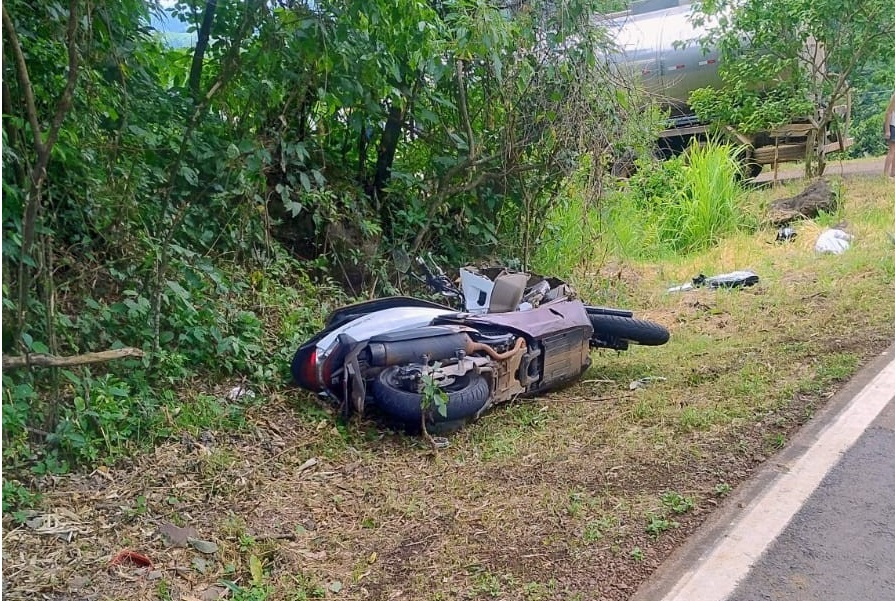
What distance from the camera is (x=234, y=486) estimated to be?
3.29 meters

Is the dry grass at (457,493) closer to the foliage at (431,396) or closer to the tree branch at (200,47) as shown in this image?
the foliage at (431,396)

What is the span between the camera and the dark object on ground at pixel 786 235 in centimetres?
887

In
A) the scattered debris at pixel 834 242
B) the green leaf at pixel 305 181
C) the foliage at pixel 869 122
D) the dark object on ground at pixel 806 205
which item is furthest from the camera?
the foliage at pixel 869 122

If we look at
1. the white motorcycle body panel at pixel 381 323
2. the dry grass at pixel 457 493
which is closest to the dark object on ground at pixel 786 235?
the dry grass at pixel 457 493

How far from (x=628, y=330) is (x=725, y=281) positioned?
2.60 meters

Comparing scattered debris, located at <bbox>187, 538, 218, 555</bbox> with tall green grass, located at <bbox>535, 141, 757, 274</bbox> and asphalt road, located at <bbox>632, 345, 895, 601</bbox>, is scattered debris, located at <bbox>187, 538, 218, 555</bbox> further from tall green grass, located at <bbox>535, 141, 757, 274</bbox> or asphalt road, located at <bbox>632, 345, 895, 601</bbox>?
tall green grass, located at <bbox>535, 141, 757, 274</bbox>

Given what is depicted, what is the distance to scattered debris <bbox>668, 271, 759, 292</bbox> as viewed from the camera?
702cm

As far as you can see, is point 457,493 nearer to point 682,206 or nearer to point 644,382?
point 644,382

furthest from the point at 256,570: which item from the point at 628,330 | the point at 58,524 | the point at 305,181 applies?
the point at 305,181

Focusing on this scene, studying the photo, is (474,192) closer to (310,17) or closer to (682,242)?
(310,17)

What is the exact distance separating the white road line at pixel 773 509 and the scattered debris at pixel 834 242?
4.47 metres

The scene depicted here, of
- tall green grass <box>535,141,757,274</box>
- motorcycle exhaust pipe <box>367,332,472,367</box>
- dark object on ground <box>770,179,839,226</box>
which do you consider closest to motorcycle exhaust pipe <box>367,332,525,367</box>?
motorcycle exhaust pipe <box>367,332,472,367</box>

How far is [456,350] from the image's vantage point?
13.1 feet

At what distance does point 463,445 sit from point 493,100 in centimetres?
341
